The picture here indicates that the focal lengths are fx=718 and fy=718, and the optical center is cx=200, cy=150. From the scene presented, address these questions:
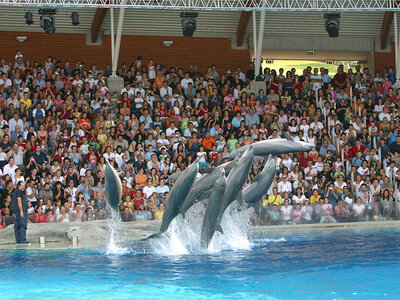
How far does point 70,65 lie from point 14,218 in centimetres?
1130

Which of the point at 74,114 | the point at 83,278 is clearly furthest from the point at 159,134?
the point at 83,278

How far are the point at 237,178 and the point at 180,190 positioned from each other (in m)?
1.11

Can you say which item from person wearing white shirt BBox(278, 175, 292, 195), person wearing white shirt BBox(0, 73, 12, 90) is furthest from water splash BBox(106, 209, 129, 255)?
person wearing white shirt BBox(0, 73, 12, 90)

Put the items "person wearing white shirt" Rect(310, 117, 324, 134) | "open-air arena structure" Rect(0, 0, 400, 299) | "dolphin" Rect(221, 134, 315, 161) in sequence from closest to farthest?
"open-air arena structure" Rect(0, 0, 400, 299) → "dolphin" Rect(221, 134, 315, 161) → "person wearing white shirt" Rect(310, 117, 324, 134)

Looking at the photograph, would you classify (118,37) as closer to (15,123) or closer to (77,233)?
(15,123)

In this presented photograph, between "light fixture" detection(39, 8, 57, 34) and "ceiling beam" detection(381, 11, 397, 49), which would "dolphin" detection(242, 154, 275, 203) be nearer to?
"light fixture" detection(39, 8, 57, 34)

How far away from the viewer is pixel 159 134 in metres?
22.1

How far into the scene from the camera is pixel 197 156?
68.2 ft

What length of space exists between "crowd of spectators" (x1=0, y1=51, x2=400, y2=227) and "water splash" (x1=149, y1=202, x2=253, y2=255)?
4.91 feet

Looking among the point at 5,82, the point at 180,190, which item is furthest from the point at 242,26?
the point at 180,190

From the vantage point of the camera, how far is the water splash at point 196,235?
580 inches

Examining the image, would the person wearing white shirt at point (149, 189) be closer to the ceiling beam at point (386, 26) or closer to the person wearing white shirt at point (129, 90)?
the person wearing white shirt at point (129, 90)

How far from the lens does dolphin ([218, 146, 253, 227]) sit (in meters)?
13.7

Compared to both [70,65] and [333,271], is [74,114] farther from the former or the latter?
[333,271]
